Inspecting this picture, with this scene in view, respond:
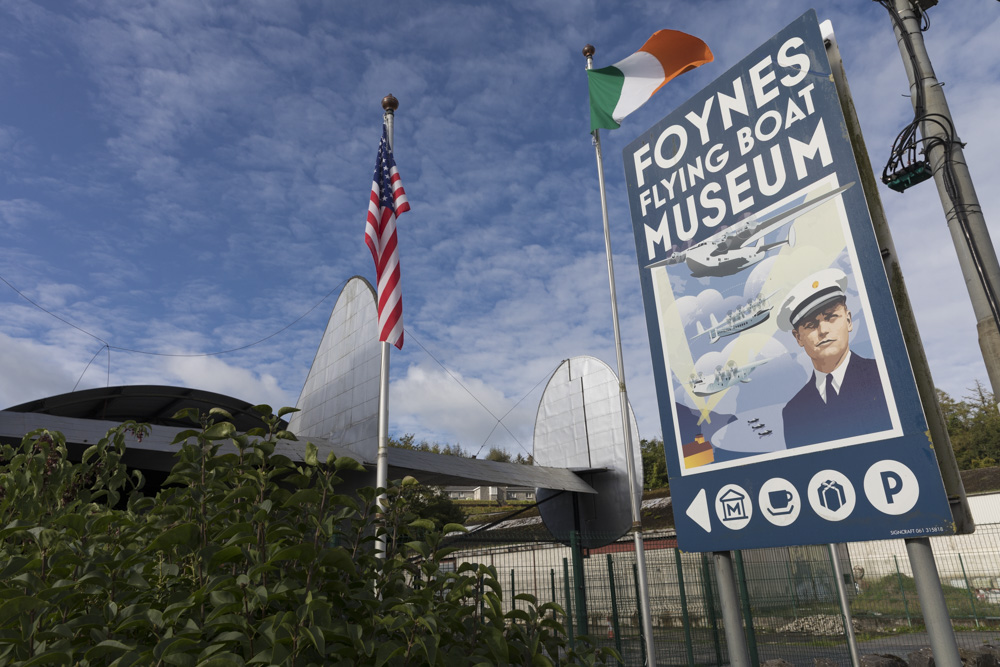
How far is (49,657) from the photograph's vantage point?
1.27 m

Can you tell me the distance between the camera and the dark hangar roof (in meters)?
18.4

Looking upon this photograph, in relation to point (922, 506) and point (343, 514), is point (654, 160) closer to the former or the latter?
point (922, 506)

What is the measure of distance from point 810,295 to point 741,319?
570 mm

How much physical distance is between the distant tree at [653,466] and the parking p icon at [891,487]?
165 feet

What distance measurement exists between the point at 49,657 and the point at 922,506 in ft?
14.1

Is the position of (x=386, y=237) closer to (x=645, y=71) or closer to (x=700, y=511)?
(x=645, y=71)

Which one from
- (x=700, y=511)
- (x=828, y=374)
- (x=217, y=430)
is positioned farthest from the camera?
(x=700, y=511)

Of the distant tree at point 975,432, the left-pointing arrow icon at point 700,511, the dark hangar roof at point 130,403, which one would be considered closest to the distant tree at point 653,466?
the distant tree at point 975,432

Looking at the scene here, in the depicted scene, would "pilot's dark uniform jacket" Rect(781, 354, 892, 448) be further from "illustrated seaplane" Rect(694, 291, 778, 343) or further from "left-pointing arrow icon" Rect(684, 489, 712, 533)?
"left-pointing arrow icon" Rect(684, 489, 712, 533)

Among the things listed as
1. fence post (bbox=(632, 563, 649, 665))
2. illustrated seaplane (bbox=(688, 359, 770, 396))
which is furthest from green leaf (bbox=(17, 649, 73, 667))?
fence post (bbox=(632, 563, 649, 665))

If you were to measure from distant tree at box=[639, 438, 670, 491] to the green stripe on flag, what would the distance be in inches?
1802

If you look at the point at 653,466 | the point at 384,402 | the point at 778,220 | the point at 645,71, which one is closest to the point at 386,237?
the point at 384,402

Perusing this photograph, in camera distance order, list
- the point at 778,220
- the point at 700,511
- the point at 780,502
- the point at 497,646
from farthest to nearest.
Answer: the point at 700,511
the point at 778,220
the point at 780,502
the point at 497,646

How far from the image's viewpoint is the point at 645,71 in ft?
30.1
